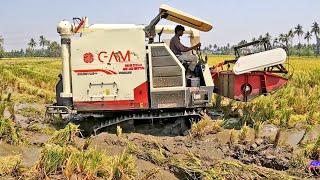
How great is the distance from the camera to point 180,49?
32.8ft

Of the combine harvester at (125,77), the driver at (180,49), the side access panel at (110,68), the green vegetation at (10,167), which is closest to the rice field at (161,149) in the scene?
the green vegetation at (10,167)

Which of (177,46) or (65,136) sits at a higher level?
(177,46)

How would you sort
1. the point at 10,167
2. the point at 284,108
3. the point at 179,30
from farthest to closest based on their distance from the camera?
1. the point at 284,108
2. the point at 179,30
3. the point at 10,167

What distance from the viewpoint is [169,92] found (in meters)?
9.41

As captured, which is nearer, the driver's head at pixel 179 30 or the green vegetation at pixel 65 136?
the green vegetation at pixel 65 136

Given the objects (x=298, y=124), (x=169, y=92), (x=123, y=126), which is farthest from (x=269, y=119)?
(x=123, y=126)

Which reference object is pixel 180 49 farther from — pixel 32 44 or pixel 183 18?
pixel 32 44

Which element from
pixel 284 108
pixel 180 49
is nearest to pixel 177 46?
pixel 180 49

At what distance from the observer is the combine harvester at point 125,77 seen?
930 cm

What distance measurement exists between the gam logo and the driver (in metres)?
1.19

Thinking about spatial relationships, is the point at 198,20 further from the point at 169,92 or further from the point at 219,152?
the point at 219,152

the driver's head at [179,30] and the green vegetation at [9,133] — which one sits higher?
the driver's head at [179,30]

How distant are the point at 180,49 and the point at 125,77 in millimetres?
1438

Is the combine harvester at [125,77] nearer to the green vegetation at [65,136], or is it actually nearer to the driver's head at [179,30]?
the driver's head at [179,30]
